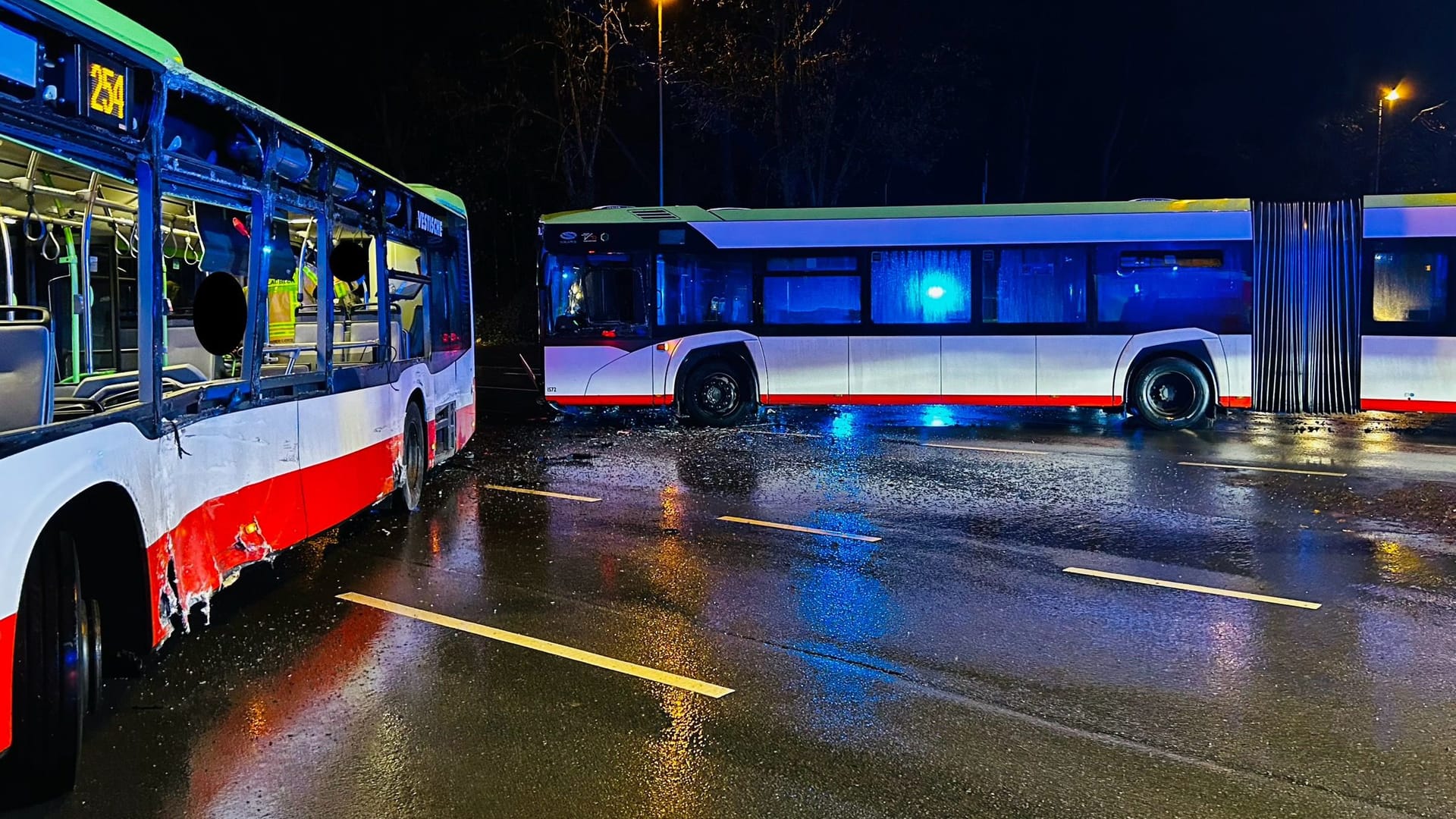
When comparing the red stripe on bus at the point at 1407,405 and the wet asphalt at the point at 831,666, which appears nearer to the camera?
the wet asphalt at the point at 831,666

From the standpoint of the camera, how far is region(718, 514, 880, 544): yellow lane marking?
8344 millimetres

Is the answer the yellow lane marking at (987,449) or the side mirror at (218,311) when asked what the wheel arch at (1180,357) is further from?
the side mirror at (218,311)

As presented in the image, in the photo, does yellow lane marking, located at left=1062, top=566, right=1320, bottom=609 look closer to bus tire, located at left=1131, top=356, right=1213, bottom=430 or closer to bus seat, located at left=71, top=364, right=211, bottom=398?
bus seat, located at left=71, top=364, right=211, bottom=398

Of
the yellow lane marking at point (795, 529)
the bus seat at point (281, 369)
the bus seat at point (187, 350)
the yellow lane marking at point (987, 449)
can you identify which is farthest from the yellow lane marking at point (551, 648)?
the yellow lane marking at point (987, 449)

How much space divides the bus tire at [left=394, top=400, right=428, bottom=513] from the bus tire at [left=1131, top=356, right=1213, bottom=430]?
10.1 metres

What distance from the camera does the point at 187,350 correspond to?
23.3ft

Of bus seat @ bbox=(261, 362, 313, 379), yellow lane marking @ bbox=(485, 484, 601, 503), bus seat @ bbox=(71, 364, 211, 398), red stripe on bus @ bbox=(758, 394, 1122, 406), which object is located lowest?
yellow lane marking @ bbox=(485, 484, 601, 503)

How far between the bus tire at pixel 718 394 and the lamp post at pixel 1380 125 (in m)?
31.2

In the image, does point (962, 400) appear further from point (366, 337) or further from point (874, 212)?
point (366, 337)

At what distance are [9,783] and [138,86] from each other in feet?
9.08

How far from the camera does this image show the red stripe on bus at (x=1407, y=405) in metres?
14.3

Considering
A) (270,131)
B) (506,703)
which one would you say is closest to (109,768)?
(506,703)

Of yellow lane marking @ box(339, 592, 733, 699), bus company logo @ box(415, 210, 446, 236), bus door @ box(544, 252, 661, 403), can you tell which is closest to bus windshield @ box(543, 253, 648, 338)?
bus door @ box(544, 252, 661, 403)

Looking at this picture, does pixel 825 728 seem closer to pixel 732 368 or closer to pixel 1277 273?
pixel 732 368
